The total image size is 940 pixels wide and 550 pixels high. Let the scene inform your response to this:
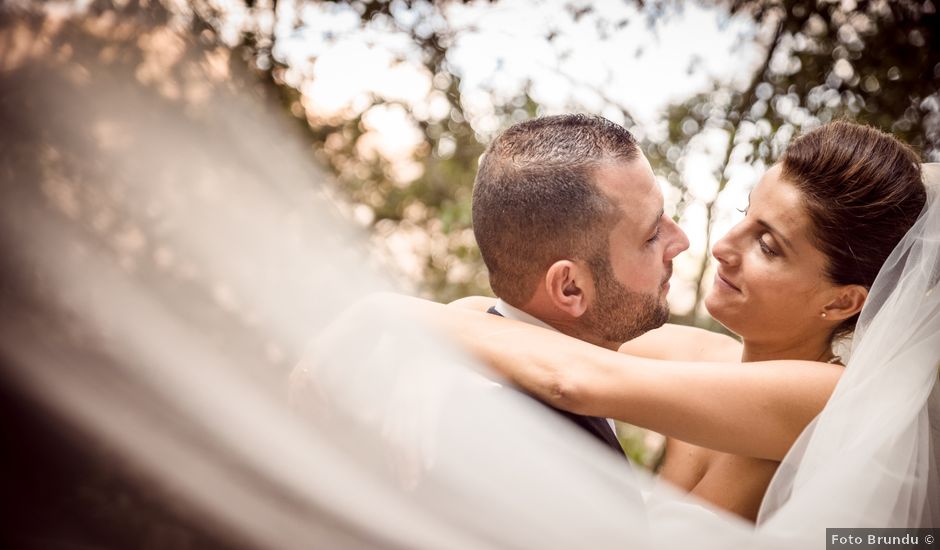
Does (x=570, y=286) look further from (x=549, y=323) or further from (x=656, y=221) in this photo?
(x=656, y=221)

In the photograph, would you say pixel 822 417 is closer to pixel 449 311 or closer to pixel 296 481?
pixel 449 311

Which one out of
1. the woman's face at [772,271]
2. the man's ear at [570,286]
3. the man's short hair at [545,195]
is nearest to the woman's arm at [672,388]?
the man's ear at [570,286]

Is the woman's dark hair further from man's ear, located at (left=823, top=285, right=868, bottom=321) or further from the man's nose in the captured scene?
the man's nose

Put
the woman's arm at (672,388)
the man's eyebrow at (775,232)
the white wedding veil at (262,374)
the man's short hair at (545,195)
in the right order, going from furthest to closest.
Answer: the man's eyebrow at (775,232) → the man's short hair at (545,195) → the woman's arm at (672,388) → the white wedding veil at (262,374)

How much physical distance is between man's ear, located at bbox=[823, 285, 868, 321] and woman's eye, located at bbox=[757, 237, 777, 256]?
0.74 feet

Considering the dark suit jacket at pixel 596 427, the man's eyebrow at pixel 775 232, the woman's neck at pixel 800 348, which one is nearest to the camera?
the dark suit jacket at pixel 596 427

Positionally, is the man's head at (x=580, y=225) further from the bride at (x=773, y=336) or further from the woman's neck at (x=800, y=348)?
the woman's neck at (x=800, y=348)

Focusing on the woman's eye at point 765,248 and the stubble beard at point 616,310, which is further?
the woman's eye at point 765,248

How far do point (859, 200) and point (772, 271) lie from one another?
323 millimetres

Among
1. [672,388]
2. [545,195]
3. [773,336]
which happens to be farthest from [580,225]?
[773,336]

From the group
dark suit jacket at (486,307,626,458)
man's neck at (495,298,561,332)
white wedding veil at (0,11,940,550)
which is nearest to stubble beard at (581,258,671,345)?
man's neck at (495,298,561,332)

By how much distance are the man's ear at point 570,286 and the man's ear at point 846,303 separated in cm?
81

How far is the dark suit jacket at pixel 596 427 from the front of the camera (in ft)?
6.16

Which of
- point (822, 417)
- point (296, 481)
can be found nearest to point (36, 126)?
point (296, 481)
